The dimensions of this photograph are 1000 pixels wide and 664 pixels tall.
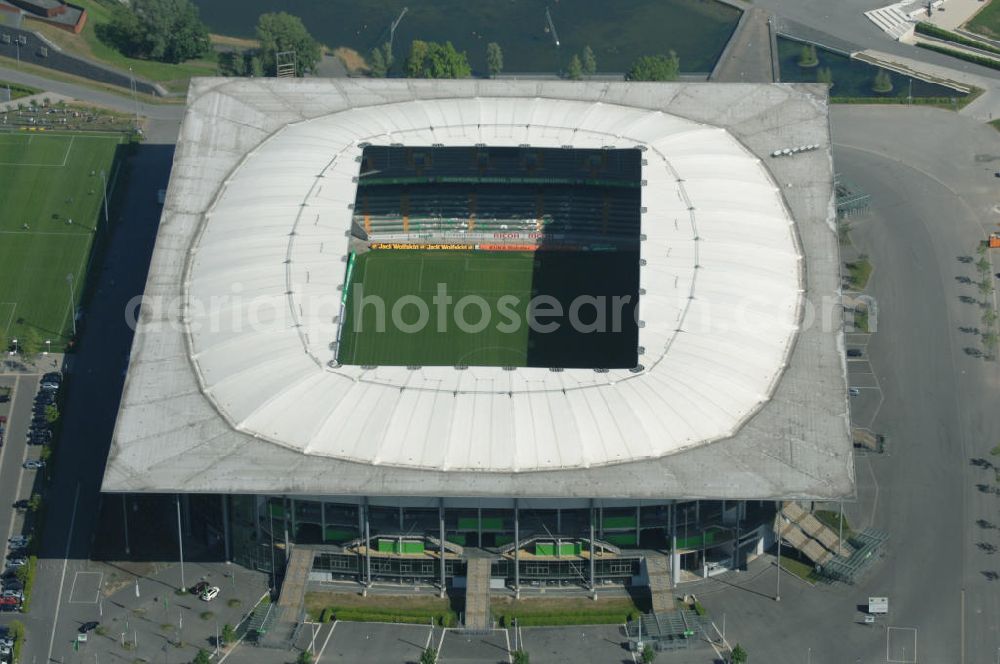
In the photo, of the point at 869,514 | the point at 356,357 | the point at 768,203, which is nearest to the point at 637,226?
the point at 768,203

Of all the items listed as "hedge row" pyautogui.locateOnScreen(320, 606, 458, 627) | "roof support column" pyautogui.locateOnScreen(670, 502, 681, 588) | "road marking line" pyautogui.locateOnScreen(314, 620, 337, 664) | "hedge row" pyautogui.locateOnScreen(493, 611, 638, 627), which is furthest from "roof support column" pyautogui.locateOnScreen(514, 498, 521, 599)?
"road marking line" pyautogui.locateOnScreen(314, 620, 337, 664)

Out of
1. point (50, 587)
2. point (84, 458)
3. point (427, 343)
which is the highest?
point (427, 343)

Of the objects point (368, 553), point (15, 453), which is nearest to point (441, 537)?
point (368, 553)

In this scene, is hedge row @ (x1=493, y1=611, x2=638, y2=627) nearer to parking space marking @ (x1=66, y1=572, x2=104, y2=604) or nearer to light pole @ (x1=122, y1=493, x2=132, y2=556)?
light pole @ (x1=122, y1=493, x2=132, y2=556)

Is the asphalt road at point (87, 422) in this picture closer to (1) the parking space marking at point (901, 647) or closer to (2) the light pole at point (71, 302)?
(2) the light pole at point (71, 302)

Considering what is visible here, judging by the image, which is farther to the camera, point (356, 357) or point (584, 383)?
point (356, 357)

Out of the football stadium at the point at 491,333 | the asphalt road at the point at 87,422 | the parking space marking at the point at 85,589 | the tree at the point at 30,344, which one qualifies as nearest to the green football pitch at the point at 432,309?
the football stadium at the point at 491,333

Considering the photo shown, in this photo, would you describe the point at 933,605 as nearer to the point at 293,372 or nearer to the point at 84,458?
the point at 293,372
